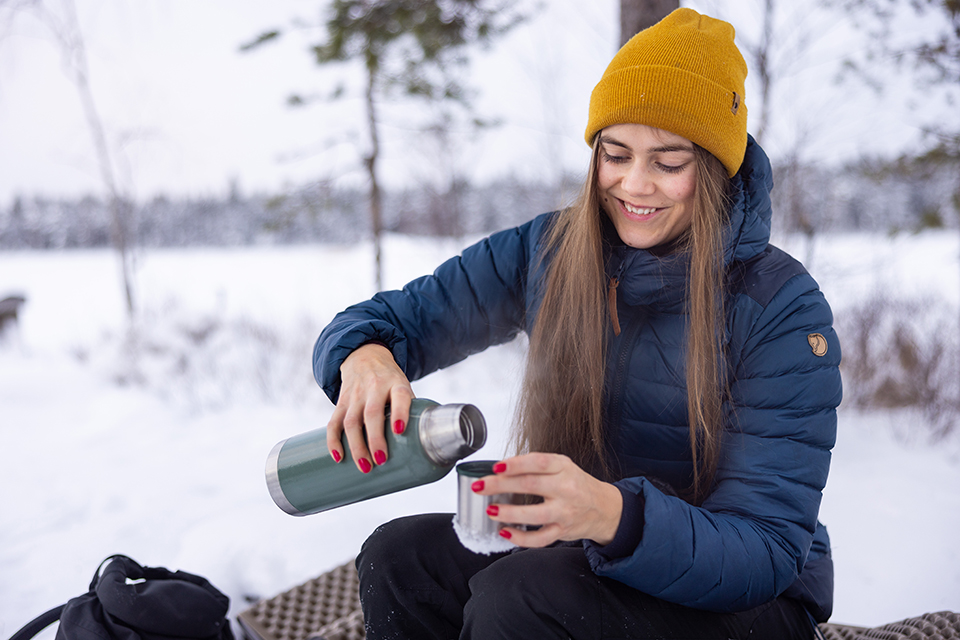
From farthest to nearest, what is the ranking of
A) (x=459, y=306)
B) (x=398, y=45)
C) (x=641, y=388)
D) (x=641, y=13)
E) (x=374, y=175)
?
(x=374, y=175) → (x=398, y=45) → (x=641, y=13) → (x=459, y=306) → (x=641, y=388)

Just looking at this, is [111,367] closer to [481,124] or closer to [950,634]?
[481,124]

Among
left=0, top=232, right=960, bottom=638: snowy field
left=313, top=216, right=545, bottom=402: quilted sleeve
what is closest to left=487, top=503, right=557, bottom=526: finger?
left=313, top=216, right=545, bottom=402: quilted sleeve

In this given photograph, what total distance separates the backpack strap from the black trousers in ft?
2.79

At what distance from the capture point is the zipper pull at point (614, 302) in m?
1.42

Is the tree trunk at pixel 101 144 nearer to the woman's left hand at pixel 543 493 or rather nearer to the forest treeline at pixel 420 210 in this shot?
the forest treeline at pixel 420 210

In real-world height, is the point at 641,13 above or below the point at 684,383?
above

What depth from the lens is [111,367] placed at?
19.7 feet

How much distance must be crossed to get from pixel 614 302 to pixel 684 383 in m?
0.26

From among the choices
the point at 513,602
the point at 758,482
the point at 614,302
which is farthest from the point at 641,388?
the point at 513,602

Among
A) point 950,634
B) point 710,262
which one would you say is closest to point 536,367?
point 710,262

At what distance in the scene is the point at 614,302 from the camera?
1428mm

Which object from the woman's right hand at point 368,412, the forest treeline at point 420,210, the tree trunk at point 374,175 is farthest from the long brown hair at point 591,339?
the tree trunk at point 374,175

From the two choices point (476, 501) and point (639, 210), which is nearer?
point (476, 501)

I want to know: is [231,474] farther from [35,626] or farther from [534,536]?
[534,536]
